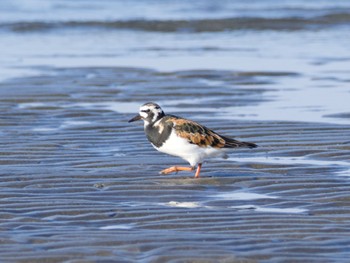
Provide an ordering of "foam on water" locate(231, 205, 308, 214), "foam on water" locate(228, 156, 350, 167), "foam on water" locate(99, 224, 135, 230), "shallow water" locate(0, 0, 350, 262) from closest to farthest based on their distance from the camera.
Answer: "shallow water" locate(0, 0, 350, 262), "foam on water" locate(99, 224, 135, 230), "foam on water" locate(231, 205, 308, 214), "foam on water" locate(228, 156, 350, 167)

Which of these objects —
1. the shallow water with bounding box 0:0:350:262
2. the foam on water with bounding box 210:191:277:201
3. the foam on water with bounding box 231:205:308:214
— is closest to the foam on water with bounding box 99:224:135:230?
the shallow water with bounding box 0:0:350:262

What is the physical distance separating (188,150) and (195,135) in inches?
6.2

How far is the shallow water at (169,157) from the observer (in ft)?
20.7

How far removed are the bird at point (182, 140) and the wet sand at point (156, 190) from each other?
0.21m

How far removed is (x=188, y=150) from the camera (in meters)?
8.70

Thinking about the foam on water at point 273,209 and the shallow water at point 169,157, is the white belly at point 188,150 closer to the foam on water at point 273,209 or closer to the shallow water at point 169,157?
the shallow water at point 169,157

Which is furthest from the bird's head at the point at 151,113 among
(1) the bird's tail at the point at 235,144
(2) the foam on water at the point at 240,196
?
(2) the foam on water at the point at 240,196

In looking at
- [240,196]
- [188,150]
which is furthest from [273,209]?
[188,150]

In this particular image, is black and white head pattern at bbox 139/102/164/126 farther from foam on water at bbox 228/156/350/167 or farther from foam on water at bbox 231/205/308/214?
foam on water at bbox 231/205/308/214

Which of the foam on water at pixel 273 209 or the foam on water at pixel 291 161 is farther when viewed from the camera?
the foam on water at pixel 291 161

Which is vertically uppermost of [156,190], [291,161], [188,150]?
[188,150]

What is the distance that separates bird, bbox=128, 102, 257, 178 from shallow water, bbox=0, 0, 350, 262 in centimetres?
21

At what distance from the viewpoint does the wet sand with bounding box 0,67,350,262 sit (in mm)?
6156

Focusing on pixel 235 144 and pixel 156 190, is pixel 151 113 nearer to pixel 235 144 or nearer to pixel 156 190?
pixel 235 144
